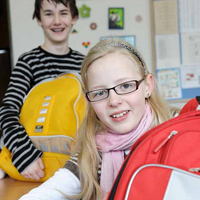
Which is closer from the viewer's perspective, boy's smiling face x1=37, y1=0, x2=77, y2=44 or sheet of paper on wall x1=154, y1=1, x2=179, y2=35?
boy's smiling face x1=37, y1=0, x2=77, y2=44

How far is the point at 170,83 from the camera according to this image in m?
2.23

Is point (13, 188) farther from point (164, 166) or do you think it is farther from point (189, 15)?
point (189, 15)

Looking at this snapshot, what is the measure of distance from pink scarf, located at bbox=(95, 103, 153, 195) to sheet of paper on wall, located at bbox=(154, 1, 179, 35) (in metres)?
1.51

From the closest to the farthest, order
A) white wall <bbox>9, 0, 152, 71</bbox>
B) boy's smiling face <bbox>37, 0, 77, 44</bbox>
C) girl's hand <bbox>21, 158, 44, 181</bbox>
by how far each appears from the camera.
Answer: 1. girl's hand <bbox>21, 158, 44, 181</bbox>
2. boy's smiling face <bbox>37, 0, 77, 44</bbox>
3. white wall <bbox>9, 0, 152, 71</bbox>

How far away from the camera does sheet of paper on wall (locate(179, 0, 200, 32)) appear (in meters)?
2.19

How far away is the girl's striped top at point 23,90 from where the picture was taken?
2.97 feet

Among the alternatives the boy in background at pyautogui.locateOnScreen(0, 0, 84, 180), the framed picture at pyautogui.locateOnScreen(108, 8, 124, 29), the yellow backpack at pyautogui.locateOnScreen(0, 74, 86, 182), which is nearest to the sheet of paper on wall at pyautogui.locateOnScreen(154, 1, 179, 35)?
the framed picture at pyautogui.locateOnScreen(108, 8, 124, 29)

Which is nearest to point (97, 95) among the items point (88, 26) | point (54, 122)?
point (54, 122)

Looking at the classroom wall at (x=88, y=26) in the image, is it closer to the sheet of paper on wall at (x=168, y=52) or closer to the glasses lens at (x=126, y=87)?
the sheet of paper on wall at (x=168, y=52)

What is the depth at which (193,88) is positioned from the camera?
2248 mm

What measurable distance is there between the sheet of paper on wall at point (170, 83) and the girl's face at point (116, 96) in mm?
1468

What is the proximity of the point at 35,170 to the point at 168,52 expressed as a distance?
155 centimetres

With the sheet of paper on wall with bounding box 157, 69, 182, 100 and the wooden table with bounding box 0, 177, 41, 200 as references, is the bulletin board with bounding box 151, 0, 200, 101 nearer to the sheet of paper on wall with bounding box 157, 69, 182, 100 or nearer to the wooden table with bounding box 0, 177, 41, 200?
the sheet of paper on wall with bounding box 157, 69, 182, 100

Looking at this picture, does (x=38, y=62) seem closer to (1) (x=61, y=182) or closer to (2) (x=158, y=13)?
(1) (x=61, y=182)
